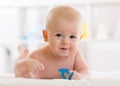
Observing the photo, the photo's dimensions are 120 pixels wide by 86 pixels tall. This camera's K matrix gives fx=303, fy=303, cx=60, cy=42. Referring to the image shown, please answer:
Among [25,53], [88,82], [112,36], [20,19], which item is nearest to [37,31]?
[20,19]

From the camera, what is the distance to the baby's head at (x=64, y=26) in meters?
0.84

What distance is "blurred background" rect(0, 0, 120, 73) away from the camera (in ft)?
9.14

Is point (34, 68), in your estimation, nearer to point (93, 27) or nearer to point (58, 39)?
point (58, 39)

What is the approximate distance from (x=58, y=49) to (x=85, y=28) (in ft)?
6.45

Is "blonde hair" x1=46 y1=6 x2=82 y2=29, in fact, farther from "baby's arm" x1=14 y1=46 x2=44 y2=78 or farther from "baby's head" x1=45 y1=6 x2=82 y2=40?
"baby's arm" x1=14 y1=46 x2=44 y2=78

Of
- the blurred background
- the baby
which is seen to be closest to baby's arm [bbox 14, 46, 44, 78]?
the baby

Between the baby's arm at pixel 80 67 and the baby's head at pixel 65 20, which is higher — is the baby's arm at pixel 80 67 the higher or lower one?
the lower one

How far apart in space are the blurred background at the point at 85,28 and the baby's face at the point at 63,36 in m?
1.79

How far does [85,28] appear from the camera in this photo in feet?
9.25

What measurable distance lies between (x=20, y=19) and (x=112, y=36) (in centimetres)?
95

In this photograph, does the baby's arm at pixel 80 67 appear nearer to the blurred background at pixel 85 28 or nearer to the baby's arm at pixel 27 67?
the baby's arm at pixel 27 67

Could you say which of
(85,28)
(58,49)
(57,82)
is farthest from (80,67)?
(85,28)

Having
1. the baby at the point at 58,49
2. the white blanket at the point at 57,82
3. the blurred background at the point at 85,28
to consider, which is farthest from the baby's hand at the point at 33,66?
the blurred background at the point at 85,28

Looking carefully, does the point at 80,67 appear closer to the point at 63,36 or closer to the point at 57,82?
the point at 63,36
